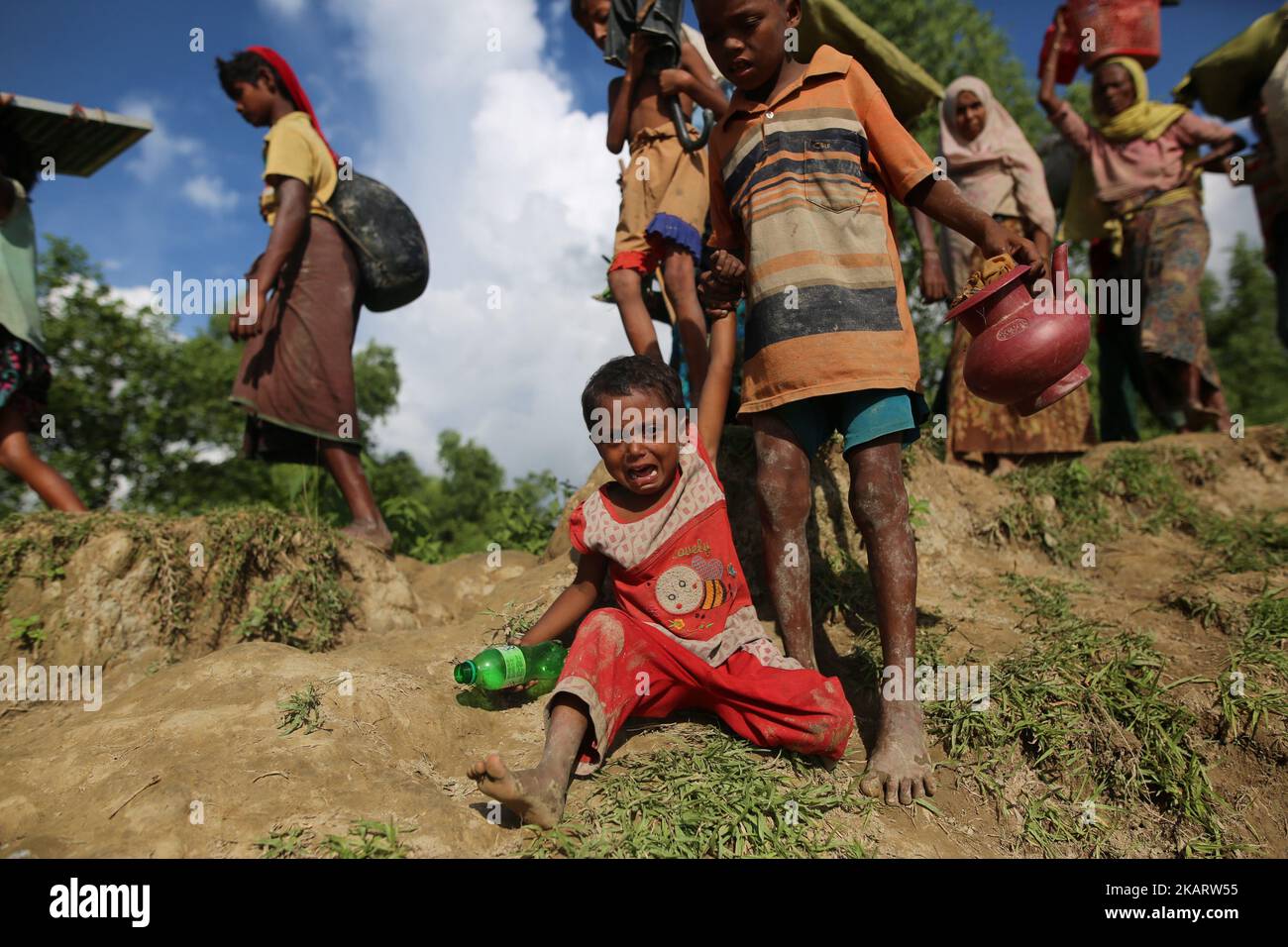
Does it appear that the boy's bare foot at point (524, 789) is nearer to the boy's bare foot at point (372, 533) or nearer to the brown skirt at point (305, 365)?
the boy's bare foot at point (372, 533)

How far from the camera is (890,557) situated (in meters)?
2.33

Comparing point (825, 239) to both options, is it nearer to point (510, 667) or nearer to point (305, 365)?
point (510, 667)

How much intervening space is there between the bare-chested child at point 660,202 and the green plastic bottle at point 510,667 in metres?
1.29

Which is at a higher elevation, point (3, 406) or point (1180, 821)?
point (3, 406)

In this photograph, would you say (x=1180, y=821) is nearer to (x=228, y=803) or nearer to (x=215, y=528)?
(x=228, y=803)

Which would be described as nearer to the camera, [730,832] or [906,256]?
[730,832]

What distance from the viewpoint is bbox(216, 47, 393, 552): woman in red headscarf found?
13.8ft

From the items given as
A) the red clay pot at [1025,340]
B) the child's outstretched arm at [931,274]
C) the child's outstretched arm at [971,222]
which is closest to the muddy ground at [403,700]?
the child's outstretched arm at [931,274]

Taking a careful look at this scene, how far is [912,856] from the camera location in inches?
76.1

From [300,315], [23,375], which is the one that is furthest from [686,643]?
[23,375]

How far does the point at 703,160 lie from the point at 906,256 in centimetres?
1068

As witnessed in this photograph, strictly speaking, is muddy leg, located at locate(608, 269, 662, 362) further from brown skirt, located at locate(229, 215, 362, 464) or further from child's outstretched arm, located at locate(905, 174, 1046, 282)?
brown skirt, located at locate(229, 215, 362, 464)
